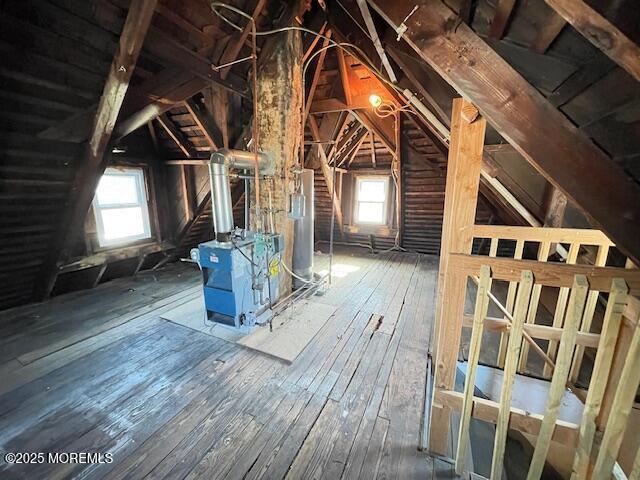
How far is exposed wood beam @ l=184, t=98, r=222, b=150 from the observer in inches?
130

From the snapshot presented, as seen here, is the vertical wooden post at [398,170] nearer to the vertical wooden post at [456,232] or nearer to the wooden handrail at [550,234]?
the wooden handrail at [550,234]

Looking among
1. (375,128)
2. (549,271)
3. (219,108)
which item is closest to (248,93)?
(219,108)

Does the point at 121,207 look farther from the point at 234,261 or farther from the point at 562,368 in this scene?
the point at 562,368

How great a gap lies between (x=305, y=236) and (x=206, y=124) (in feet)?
6.39

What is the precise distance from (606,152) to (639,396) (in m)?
1.86

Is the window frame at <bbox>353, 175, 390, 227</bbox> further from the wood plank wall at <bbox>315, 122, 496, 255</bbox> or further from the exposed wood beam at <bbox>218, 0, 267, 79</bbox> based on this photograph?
the exposed wood beam at <bbox>218, 0, 267, 79</bbox>

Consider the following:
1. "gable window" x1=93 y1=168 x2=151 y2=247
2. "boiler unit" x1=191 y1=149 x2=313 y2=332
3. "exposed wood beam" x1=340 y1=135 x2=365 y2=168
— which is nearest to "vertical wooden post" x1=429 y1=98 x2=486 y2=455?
"boiler unit" x1=191 y1=149 x2=313 y2=332

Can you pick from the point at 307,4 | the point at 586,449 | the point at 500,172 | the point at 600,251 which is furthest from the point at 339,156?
the point at 586,449

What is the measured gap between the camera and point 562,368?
1.12 meters

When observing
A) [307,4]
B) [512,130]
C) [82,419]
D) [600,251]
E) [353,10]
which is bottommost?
[82,419]

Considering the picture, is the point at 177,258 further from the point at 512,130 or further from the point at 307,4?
the point at 512,130

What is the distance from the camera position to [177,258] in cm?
482

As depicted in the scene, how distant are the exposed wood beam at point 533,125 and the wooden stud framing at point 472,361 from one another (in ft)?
1.43

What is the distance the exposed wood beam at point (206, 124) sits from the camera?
329cm
